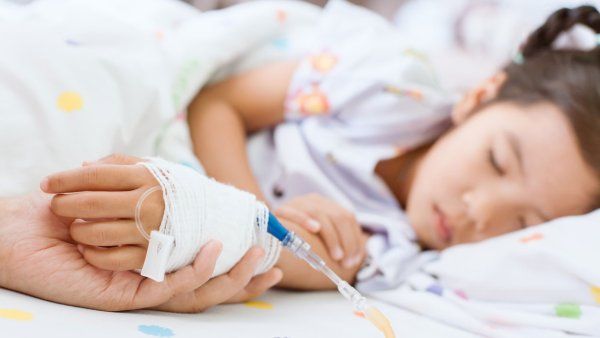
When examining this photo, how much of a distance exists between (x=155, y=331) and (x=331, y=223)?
0.40 m

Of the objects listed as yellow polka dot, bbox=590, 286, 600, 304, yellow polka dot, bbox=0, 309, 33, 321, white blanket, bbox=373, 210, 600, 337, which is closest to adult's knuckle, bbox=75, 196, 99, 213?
yellow polka dot, bbox=0, 309, 33, 321

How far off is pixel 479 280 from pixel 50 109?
1.96 ft

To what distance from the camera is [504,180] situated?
106cm

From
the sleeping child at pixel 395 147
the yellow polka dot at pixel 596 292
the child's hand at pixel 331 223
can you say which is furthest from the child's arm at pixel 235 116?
the yellow polka dot at pixel 596 292

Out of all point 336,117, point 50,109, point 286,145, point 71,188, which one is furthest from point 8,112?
point 336,117

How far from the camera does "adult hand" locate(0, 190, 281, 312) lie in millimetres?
621

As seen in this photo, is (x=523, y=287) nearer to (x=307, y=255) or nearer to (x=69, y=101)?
(x=307, y=255)

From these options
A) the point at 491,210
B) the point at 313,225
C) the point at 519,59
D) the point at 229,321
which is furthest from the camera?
the point at 519,59

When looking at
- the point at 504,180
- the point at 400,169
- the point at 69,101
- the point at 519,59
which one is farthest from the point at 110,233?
the point at 519,59

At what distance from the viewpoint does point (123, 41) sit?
3.39 ft

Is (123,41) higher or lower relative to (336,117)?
higher

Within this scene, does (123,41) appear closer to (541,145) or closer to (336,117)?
(336,117)

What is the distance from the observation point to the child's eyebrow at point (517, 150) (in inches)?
41.6

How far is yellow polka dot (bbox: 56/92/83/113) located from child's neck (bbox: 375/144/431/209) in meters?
0.61
